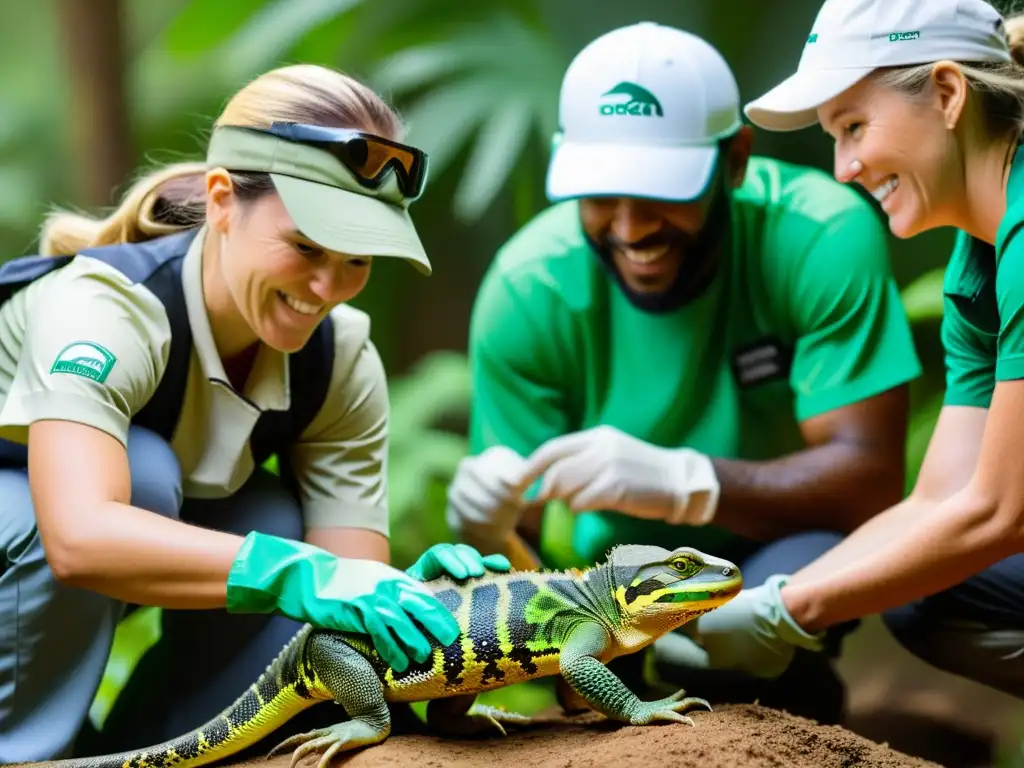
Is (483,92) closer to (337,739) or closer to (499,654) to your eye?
(499,654)

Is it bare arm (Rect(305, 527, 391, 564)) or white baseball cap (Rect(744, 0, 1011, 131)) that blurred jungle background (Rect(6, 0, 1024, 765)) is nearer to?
bare arm (Rect(305, 527, 391, 564))

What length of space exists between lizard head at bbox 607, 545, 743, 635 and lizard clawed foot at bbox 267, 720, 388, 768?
48cm

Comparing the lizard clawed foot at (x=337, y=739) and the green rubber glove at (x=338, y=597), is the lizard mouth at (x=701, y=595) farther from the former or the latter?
the lizard clawed foot at (x=337, y=739)

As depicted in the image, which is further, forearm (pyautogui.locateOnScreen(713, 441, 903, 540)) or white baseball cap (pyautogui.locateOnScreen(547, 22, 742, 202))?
forearm (pyautogui.locateOnScreen(713, 441, 903, 540))

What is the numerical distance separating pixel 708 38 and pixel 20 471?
98.9 inches

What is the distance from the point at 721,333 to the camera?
2936 millimetres

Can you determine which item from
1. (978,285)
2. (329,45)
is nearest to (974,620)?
(978,285)

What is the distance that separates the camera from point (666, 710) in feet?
6.06

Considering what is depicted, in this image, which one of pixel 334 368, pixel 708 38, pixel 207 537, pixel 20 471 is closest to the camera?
pixel 207 537

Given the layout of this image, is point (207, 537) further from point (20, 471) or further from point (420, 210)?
point (420, 210)

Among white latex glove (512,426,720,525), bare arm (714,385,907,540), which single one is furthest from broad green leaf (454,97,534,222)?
bare arm (714,385,907,540)

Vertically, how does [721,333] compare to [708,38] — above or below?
below

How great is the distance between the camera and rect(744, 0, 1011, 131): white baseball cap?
79.0 inches

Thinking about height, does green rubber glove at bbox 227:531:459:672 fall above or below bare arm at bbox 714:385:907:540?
above
